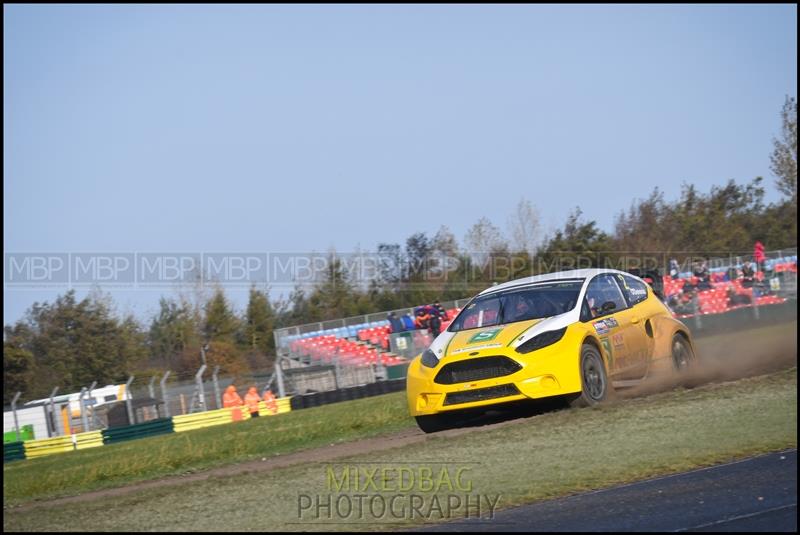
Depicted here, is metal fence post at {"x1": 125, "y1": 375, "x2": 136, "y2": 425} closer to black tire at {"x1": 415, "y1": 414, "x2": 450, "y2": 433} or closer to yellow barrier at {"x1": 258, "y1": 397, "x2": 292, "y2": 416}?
yellow barrier at {"x1": 258, "y1": 397, "x2": 292, "y2": 416}

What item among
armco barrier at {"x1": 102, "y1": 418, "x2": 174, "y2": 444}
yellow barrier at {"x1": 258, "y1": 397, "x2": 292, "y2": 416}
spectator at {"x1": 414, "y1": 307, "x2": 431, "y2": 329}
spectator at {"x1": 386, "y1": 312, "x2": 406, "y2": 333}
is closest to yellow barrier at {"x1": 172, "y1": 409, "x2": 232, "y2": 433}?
armco barrier at {"x1": 102, "y1": 418, "x2": 174, "y2": 444}

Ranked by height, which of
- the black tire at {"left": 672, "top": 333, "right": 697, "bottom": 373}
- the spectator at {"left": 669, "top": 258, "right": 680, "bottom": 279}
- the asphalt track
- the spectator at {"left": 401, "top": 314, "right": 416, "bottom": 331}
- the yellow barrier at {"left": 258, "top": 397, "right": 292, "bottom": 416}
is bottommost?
the yellow barrier at {"left": 258, "top": 397, "right": 292, "bottom": 416}

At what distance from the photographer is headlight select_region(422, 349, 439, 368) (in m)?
9.78

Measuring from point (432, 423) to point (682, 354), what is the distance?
12.1ft

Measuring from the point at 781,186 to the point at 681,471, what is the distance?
47.6m

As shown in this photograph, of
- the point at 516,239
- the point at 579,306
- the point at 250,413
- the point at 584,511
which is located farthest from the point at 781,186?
the point at 584,511

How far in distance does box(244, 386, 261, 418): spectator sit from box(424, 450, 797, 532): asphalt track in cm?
1888

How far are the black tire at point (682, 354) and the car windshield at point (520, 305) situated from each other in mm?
1770

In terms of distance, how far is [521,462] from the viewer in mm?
8008

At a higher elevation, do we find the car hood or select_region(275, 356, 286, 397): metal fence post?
the car hood

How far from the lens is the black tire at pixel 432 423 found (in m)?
9.98

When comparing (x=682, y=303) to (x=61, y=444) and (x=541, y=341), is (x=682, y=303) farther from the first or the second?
(x=541, y=341)

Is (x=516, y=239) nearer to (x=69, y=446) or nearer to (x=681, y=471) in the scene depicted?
(x=69, y=446)

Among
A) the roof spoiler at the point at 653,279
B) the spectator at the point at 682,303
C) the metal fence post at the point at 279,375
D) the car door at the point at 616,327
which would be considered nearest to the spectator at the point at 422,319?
the metal fence post at the point at 279,375
